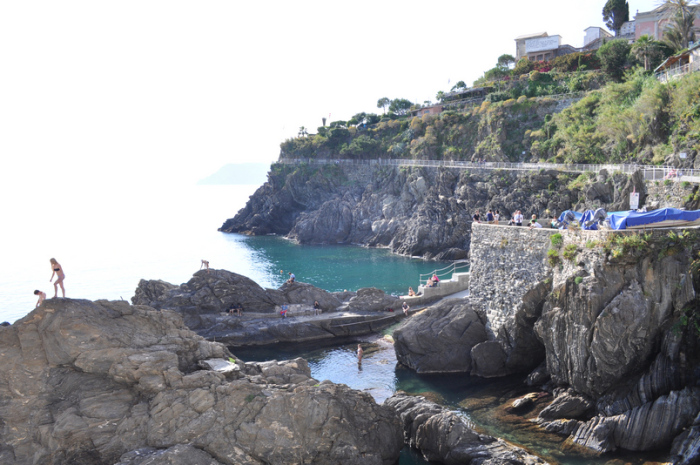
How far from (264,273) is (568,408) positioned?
43220mm

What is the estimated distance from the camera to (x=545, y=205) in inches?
2079

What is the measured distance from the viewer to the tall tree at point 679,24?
155ft

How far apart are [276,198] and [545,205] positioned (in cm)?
5656

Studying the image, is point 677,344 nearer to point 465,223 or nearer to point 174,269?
point 465,223

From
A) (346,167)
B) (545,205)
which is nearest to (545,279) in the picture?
(545,205)

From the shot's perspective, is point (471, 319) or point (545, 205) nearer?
point (471, 319)

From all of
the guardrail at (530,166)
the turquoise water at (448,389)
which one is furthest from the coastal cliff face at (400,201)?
the turquoise water at (448,389)

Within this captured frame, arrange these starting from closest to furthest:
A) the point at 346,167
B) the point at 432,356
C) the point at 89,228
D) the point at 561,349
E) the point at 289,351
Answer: the point at 561,349, the point at 432,356, the point at 289,351, the point at 346,167, the point at 89,228

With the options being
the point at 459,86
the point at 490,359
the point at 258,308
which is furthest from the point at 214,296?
the point at 459,86

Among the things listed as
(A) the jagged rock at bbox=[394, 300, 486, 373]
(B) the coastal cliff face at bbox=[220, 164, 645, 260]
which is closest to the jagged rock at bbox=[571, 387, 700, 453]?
(A) the jagged rock at bbox=[394, 300, 486, 373]

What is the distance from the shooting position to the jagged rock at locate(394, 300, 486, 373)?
25266 mm

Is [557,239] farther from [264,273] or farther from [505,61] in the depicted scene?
[505,61]

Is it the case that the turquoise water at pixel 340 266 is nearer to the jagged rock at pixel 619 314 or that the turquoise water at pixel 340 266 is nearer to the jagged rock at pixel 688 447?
the jagged rock at pixel 619 314

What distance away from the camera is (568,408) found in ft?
62.0
